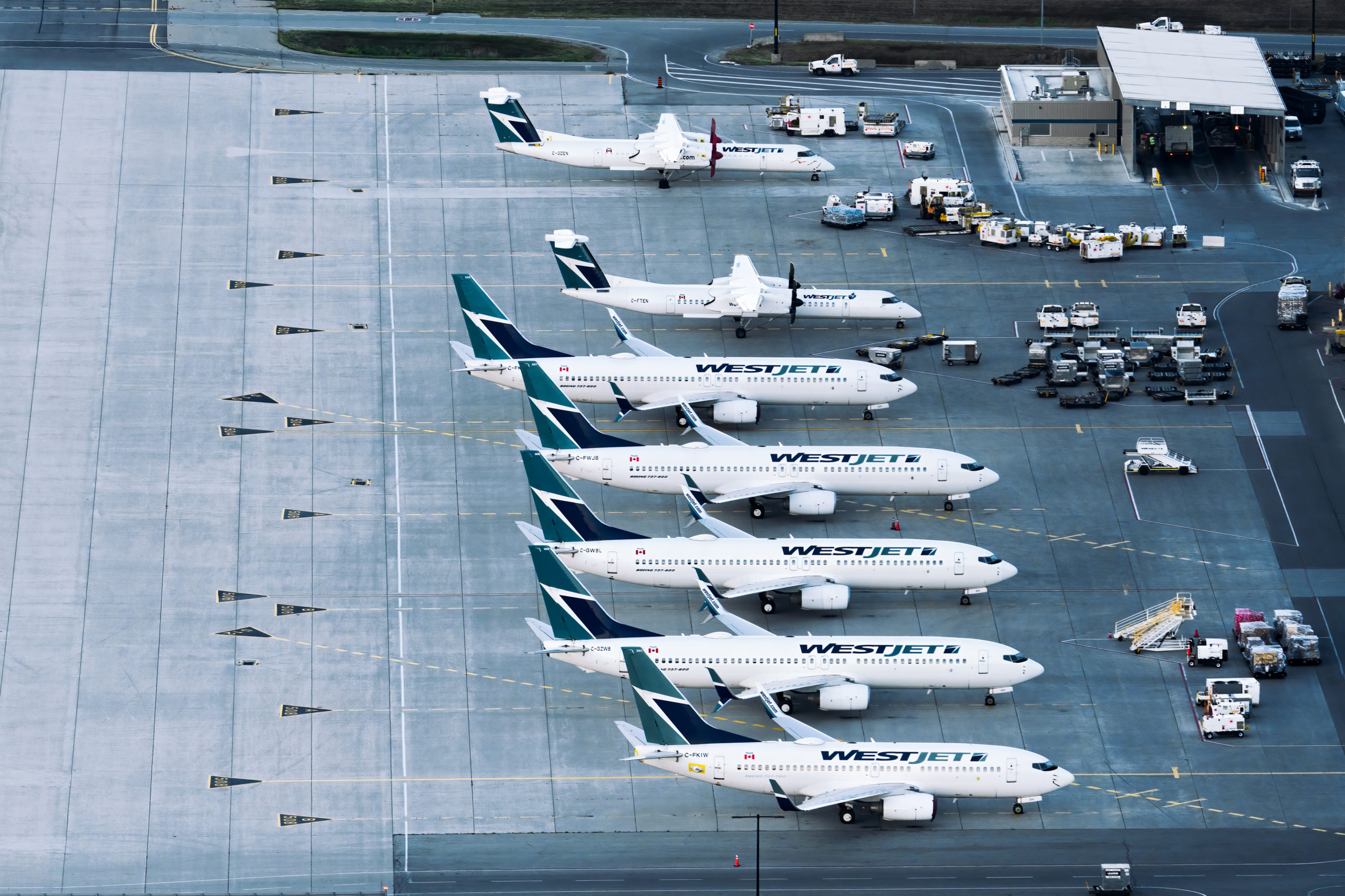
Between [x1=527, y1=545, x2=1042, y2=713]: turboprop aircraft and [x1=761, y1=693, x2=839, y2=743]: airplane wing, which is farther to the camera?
[x1=527, y1=545, x2=1042, y2=713]: turboprop aircraft

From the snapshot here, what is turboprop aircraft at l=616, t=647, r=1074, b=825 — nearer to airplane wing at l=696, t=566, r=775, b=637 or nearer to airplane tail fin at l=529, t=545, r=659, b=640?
airplane tail fin at l=529, t=545, r=659, b=640

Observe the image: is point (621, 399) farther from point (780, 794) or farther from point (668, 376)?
point (780, 794)

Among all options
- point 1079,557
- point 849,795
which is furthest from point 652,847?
point 1079,557

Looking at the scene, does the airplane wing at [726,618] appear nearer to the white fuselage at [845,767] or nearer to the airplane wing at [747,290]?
the white fuselage at [845,767]

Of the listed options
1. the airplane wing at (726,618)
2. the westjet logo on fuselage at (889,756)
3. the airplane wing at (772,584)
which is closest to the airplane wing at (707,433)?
the airplane wing at (772,584)

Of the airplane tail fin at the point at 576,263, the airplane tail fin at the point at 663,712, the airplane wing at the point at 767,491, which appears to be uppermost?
the airplane tail fin at the point at 576,263

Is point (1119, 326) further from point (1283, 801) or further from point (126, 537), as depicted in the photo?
point (126, 537)

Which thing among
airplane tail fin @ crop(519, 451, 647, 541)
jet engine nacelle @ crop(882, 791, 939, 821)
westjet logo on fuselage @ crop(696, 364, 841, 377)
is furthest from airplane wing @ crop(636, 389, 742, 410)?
jet engine nacelle @ crop(882, 791, 939, 821)
